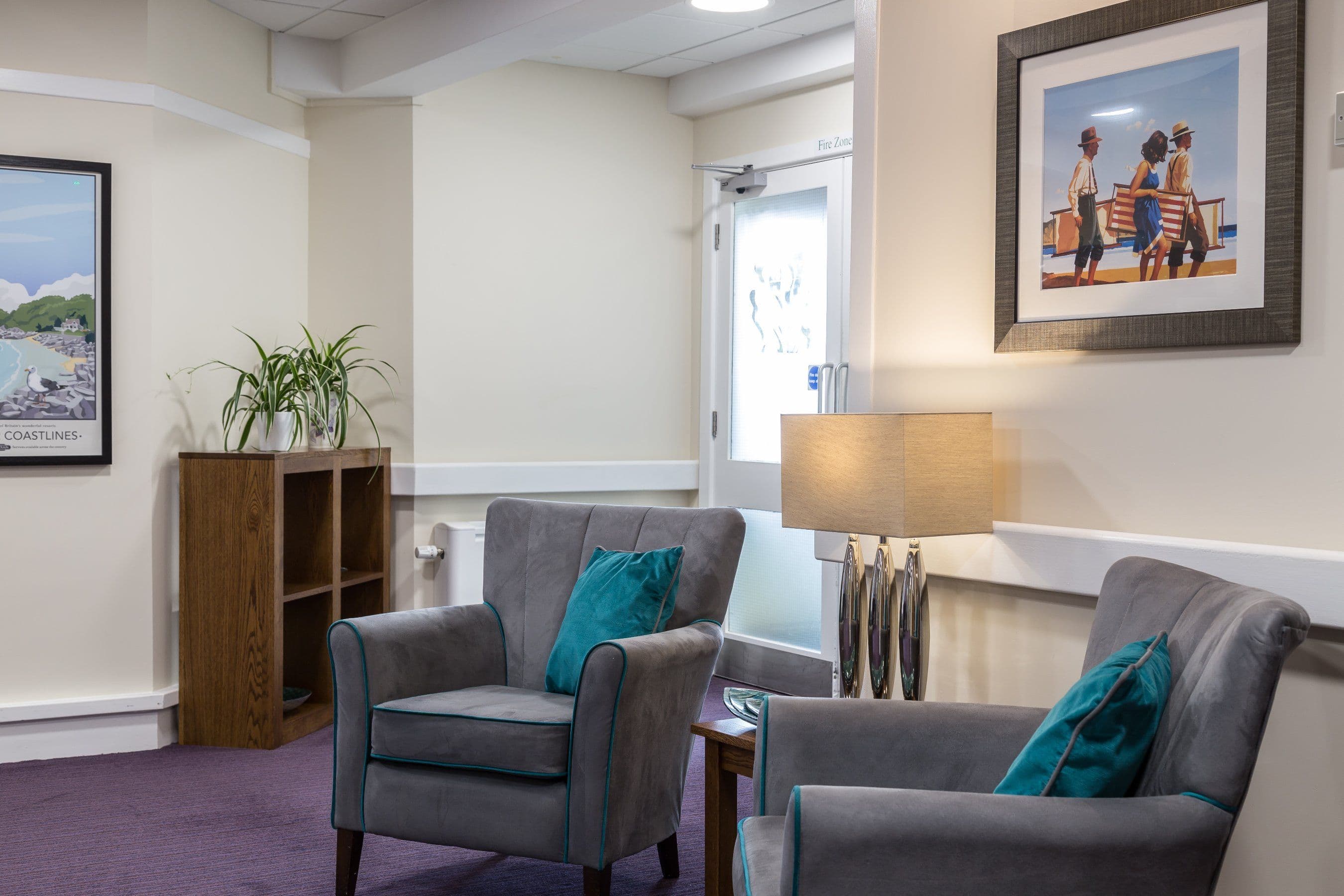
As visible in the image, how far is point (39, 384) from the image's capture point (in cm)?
366

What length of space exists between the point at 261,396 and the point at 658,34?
2.03 metres

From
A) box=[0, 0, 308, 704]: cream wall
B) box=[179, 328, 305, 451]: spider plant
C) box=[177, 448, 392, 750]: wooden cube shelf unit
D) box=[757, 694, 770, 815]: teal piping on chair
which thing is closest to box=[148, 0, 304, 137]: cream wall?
box=[0, 0, 308, 704]: cream wall

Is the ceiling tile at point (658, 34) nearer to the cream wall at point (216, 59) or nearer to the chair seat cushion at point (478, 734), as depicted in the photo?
the cream wall at point (216, 59)

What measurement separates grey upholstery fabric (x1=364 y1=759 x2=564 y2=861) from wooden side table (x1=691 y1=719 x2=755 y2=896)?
0.33 m

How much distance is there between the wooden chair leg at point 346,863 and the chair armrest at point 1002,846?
144 cm

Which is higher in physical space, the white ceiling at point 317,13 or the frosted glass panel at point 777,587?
the white ceiling at point 317,13

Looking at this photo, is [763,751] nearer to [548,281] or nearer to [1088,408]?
[1088,408]

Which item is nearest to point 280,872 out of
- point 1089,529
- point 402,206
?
point 1089,529

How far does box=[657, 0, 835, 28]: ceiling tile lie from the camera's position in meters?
3.93

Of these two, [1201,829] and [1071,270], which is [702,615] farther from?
[1201,829]

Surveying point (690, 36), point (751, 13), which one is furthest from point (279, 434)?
point (751, 13)

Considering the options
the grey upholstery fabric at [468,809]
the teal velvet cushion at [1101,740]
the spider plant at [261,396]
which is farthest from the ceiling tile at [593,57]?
the teal velvet cushion at [1101,740]

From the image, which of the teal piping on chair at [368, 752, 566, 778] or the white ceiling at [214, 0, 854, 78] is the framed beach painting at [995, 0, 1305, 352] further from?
the white ceiling at [214, 0, 854, 78]

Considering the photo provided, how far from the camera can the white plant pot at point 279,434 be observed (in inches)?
154
